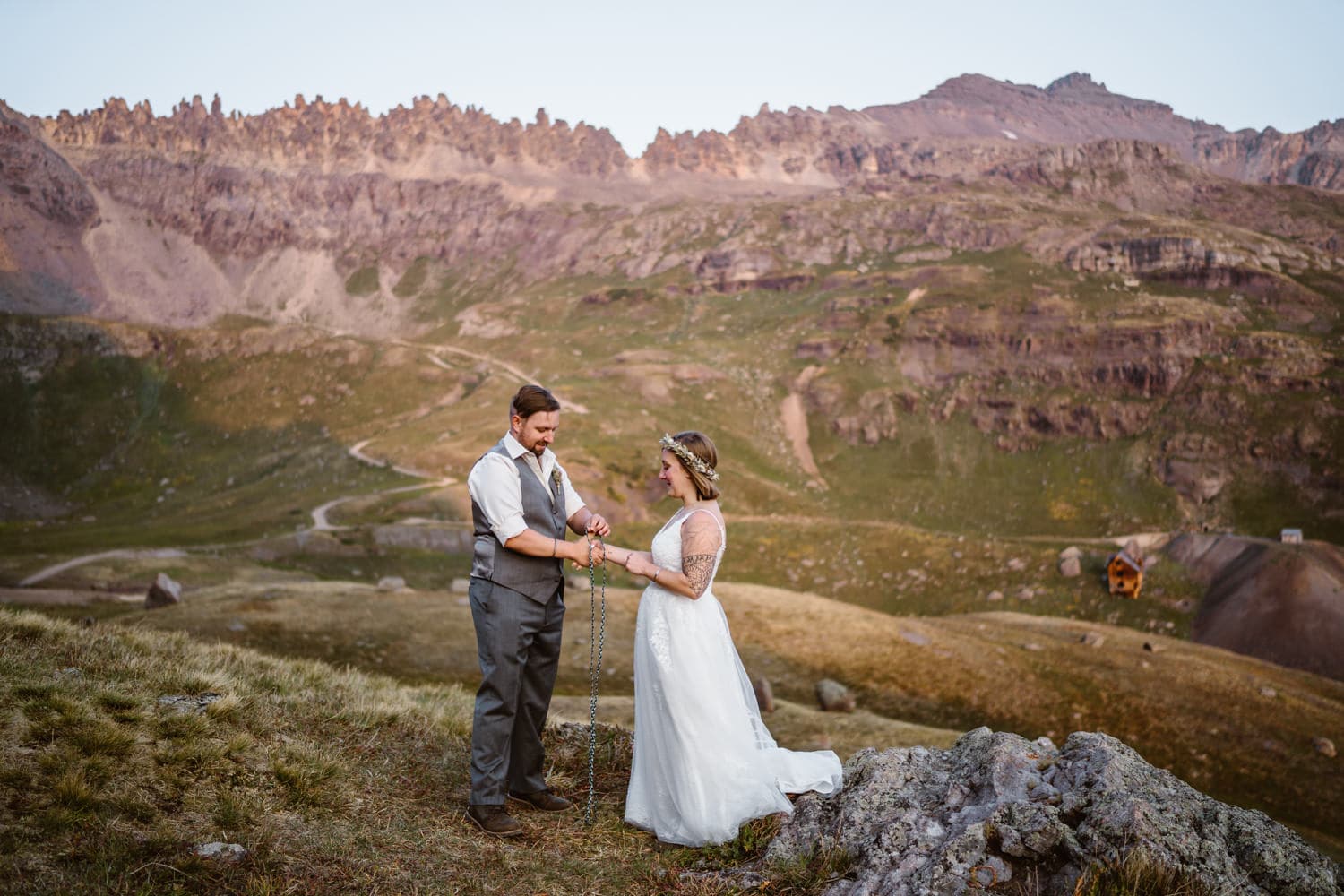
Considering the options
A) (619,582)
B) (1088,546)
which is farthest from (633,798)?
(1088,546)

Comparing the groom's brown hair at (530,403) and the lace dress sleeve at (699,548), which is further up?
the groom's brown hair at (530,403)

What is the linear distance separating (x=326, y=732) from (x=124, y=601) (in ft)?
142

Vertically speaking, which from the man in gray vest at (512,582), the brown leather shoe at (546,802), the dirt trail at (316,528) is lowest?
the dirt trail at (316,528)

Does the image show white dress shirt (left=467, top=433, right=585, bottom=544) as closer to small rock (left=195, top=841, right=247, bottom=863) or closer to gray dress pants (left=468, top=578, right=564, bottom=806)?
gray dress pants (left=468, top=578, right=564, bottom=806)

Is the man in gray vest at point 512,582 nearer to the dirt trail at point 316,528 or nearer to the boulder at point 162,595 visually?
the boulder at point 162,595

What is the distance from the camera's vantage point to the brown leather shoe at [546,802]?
1125cm

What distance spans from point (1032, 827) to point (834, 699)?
1052 inches

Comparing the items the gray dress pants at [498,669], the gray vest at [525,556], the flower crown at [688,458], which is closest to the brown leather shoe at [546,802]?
the gray dress pants at [498,669]

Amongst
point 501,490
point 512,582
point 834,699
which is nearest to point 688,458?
point 501,490

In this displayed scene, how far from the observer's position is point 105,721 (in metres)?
9.71

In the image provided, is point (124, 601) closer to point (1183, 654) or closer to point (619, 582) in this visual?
point (619, 582)

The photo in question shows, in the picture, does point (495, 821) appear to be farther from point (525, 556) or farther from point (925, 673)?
point (925, 673)

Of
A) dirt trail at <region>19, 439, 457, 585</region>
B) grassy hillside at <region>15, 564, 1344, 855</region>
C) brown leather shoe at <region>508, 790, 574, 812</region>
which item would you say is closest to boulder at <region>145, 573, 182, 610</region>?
grassy hillside at <region>15, 564, 1344, 855</region>

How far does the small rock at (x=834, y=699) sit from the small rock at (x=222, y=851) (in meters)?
28.1
